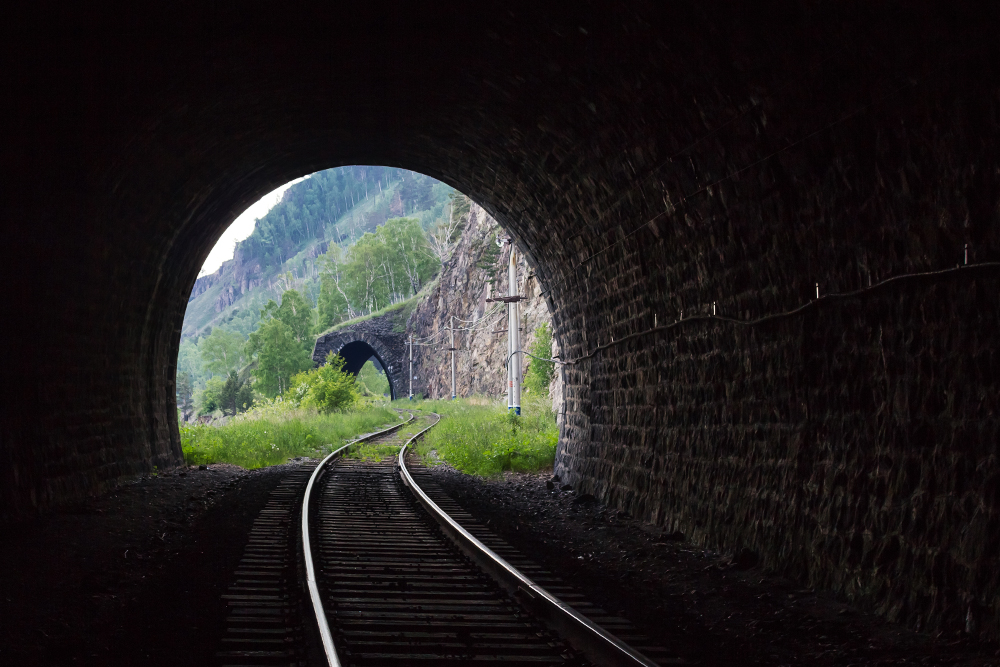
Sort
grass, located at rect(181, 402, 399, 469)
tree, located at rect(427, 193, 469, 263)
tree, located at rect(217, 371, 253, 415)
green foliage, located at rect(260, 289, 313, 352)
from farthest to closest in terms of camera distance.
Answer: green foliage, located at rect(260, 289, 313, 352)
tree, located at rect(217, 371, 253, 415)
tree, located at rect(427, 193, 469, 263)
grass, located at rect(181, 402, 399, 469)

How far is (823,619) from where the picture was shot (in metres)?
5.12

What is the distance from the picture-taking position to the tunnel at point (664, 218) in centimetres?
465

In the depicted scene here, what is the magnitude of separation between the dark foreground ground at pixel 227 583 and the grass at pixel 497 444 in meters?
4.49

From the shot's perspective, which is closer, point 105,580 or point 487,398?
point 105,580

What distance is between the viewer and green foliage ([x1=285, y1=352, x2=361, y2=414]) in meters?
32.3

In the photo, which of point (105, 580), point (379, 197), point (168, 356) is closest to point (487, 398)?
point (168, 356)

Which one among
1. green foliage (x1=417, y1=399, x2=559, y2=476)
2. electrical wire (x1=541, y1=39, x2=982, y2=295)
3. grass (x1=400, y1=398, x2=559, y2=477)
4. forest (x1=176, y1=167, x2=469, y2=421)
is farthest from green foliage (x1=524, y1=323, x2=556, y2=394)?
forest (x1=176, y1=167, x2=469, y2=421)

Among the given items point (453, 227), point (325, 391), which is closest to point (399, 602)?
point (325, 391)

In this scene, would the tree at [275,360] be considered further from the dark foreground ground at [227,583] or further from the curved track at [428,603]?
the curved track at [428,603]

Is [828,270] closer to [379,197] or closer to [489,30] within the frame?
[489,30]

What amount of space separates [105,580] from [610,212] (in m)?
6.12

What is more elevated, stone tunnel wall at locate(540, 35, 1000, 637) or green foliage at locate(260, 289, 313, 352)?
green foliage at locate(260, 289, 313, 352)

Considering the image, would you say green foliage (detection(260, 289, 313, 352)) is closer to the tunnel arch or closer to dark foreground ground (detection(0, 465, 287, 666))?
the tunnel arch

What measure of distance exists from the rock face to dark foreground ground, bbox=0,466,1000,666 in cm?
2336
